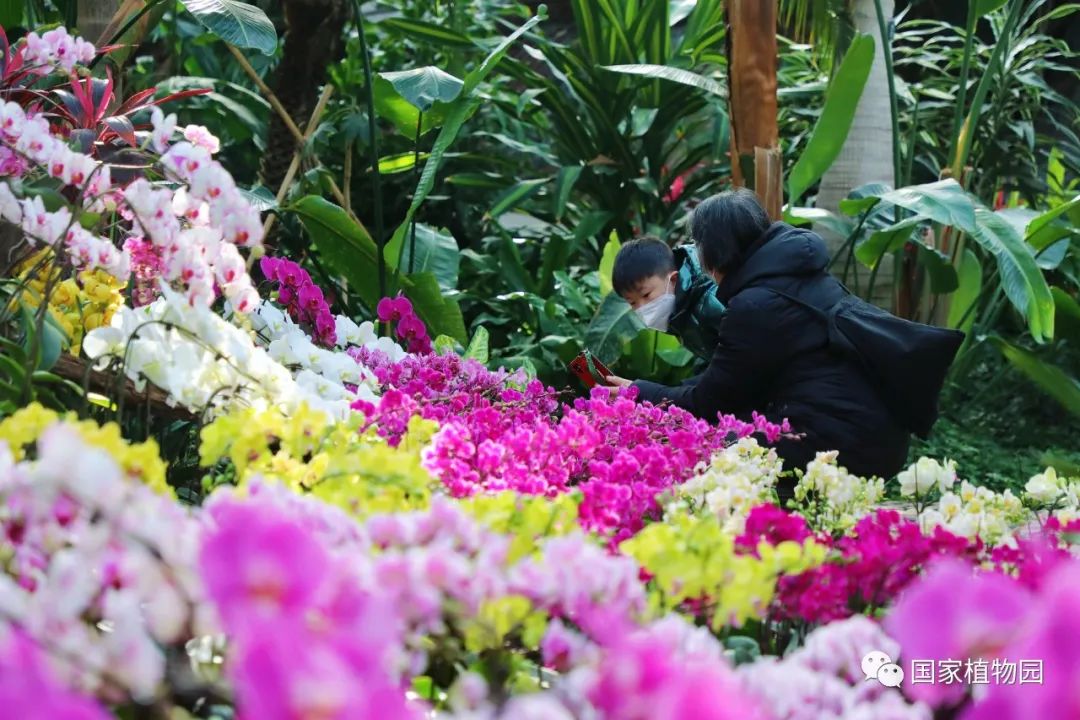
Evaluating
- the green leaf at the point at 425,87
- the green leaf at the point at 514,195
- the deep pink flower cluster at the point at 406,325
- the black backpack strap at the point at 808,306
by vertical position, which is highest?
the green leaf at the point at 425,87

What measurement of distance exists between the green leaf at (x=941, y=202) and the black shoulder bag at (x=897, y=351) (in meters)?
0.63

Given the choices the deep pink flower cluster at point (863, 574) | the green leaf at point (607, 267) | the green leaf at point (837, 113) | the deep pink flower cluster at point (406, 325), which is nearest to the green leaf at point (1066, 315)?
the green leaf at point (837, 113)

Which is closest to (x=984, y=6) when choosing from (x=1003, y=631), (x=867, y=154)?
(x=867, y=154)

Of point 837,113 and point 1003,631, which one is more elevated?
point 1003,631

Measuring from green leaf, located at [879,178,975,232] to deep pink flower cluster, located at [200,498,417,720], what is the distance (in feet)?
9.06

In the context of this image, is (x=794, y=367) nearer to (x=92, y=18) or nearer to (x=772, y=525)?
(x=772, y=525)

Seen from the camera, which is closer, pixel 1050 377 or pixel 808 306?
pixel 808 306

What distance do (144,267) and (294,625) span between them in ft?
4.83

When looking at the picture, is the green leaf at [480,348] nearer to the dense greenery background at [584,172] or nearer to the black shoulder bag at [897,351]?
the dense greenery background at [584,172]

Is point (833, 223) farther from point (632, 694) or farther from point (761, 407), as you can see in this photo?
point (632, 694)

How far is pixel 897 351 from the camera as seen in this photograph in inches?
98.0

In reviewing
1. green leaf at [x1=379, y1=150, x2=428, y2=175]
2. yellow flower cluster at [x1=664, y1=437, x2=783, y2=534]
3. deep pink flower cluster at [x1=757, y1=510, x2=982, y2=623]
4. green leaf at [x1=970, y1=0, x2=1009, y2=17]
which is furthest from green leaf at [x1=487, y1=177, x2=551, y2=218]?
deep pink flower cluster at [x1=757, y1=510, x2=982, y2=623]

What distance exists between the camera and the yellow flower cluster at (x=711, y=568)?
2.84ft

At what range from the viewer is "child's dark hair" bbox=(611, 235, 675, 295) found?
2865mm
